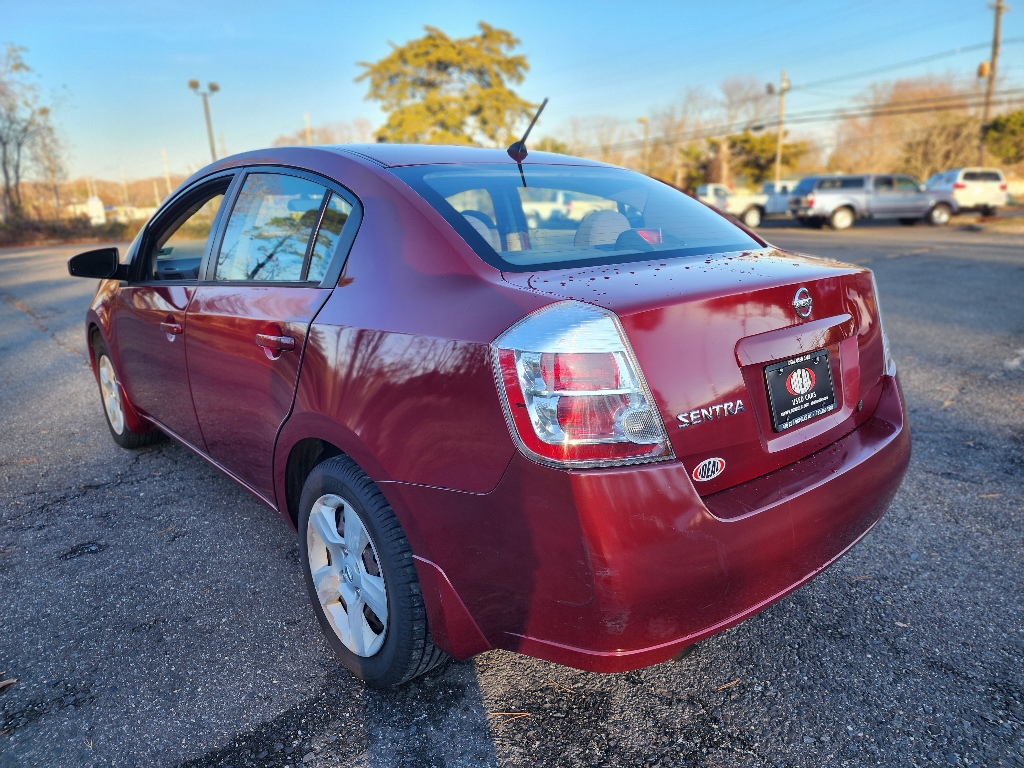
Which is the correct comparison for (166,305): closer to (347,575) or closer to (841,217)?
(347,575)

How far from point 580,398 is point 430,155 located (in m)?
1.35

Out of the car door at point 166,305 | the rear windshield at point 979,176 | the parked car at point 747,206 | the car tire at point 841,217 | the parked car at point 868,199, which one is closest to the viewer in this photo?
the car door at point 166,305

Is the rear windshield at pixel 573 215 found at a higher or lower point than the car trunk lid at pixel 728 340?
higher

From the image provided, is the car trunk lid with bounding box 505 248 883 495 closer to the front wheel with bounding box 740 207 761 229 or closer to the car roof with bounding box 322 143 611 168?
the car roof with bounding box 322 143 611 168

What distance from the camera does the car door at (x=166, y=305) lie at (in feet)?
9.72

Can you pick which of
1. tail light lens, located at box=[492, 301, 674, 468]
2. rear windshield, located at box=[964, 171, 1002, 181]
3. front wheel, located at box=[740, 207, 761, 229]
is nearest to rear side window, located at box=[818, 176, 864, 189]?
front wheel, located at box=[740, 207, 761, 229]

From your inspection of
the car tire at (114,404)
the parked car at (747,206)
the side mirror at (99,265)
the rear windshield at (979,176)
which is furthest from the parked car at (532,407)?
the rear windshield at (979,176)

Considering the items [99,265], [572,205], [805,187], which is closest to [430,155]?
[572,205]

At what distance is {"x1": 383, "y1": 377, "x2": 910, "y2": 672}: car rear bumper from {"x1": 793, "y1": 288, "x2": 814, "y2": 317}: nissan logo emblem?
40 centimetres

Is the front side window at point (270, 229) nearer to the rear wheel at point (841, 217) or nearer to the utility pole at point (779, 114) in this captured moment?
the rear wheel at point (841, 217)

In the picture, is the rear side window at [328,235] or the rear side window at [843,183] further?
the rear side window at [843,183]

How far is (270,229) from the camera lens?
2.56 meters

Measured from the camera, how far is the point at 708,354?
163 cm

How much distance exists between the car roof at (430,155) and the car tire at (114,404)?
7.55ft
